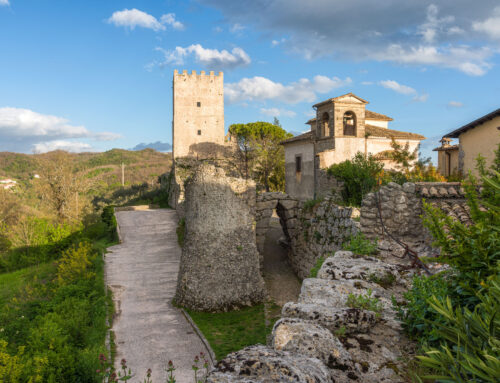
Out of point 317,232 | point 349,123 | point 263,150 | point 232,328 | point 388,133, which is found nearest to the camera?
point 232,328

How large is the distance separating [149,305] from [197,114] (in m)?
26.8

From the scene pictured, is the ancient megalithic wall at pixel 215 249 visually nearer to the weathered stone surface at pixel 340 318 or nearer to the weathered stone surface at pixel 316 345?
the weathered stone surface at pixel 340 318

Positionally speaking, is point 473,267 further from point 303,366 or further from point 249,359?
point 249,359

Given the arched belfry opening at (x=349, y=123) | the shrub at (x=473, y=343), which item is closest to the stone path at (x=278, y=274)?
the arched belfry opening at (x=349, y=123)

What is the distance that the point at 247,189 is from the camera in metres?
12.5

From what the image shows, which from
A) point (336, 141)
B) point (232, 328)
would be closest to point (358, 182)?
point (232, 328)

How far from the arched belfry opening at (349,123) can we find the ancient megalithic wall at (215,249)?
13342 mm

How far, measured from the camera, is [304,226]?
15.8 meters

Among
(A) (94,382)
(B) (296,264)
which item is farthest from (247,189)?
(A) (94,382)

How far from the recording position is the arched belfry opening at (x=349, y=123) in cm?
2287

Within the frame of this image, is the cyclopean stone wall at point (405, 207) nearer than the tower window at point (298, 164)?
Yes

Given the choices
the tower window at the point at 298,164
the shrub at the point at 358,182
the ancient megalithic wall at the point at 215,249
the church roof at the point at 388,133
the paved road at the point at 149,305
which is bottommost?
the paved road at the point at 149,305

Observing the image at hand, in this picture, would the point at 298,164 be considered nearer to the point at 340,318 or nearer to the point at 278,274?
the point at 278,274

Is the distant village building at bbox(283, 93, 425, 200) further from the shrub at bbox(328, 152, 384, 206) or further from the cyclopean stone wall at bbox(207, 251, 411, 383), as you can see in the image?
the cyclopean stone wall at bbox(207, 251, 411, 383)
